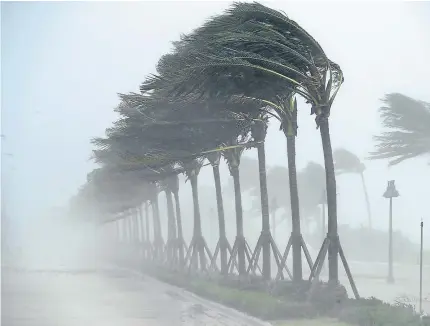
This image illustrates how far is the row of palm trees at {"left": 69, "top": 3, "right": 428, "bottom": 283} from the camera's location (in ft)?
59.6

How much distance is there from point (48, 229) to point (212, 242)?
84.1 feet

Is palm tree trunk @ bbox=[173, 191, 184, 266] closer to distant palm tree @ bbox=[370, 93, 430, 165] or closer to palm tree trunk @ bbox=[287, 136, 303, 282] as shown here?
distant palm tree @ bbox=[370, 93, 430, 165]

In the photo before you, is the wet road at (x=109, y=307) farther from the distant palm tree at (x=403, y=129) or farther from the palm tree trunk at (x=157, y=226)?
the palm tree trunk at (x=157, y=226)

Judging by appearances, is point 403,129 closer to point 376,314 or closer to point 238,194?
point 238,194

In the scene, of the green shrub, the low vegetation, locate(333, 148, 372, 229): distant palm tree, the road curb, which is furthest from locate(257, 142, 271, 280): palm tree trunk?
locate(333, 148, 372, 229): distant palm tree

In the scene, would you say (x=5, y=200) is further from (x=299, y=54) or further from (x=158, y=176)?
(x=299, y=54)

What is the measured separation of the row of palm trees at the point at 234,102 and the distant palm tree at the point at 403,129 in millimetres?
4690

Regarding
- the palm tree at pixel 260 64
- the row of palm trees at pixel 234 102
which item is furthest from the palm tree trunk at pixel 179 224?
the palm tree at pixel 260 64

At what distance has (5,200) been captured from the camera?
57438mm

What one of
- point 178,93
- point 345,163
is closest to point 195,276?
point 178,93

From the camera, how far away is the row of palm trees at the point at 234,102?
18.2 meters

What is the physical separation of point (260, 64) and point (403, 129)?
32.3 feet

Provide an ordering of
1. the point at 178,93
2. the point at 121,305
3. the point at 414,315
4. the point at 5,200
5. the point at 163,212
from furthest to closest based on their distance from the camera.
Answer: the point at 163,212 → the point at 5,200 → the point at 121,305 → the point at 178,93 → the point at 414,315

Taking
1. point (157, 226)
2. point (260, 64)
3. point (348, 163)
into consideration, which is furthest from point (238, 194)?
point (348, 163)
